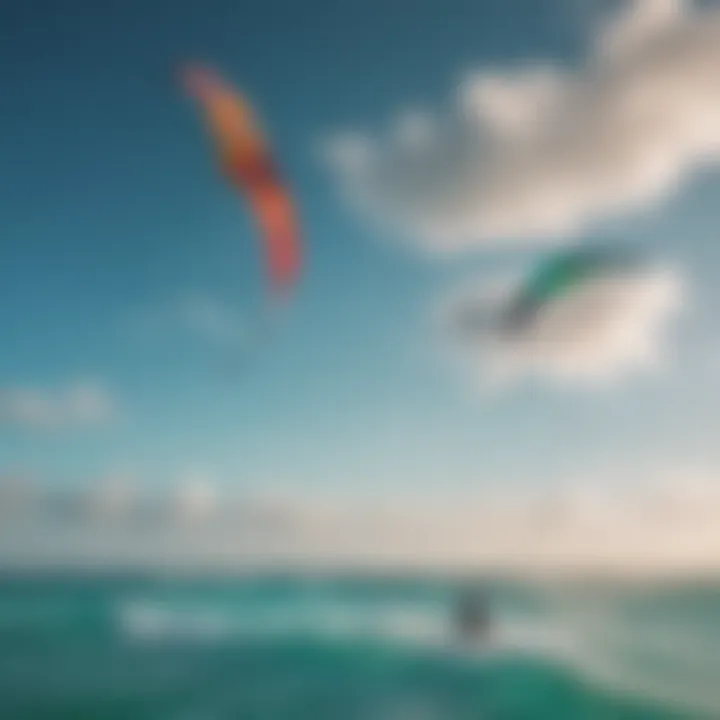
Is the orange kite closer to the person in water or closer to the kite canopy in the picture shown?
the kite canopy

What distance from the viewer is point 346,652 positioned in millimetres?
2172

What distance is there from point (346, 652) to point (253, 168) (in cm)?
115

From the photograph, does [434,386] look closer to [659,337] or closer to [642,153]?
[659,337]

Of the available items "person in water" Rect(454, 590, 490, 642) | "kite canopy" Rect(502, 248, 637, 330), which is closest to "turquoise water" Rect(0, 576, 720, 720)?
"person in water" Rect(454, 590, 490, 642)

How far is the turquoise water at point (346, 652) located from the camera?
6.66 feet

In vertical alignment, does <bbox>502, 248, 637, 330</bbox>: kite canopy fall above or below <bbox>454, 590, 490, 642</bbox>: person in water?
above

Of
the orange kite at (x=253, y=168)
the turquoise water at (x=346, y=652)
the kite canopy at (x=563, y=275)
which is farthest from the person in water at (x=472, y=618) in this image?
the orange kite at (x=253, y=168)

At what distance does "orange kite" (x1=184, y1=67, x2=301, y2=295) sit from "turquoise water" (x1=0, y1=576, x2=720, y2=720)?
0.76m

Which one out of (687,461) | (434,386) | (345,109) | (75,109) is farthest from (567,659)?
(75,109)

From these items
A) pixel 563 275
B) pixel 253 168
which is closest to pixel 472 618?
pixel 563 275

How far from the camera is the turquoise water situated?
2.03 meters

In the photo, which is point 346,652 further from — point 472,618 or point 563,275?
point 563,275

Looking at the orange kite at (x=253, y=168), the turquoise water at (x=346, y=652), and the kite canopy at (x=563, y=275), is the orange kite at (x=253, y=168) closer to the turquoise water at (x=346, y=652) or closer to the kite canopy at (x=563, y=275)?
the kite canopy at (x=563, y=275)

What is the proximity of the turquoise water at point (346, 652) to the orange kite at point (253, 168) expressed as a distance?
755 mm
